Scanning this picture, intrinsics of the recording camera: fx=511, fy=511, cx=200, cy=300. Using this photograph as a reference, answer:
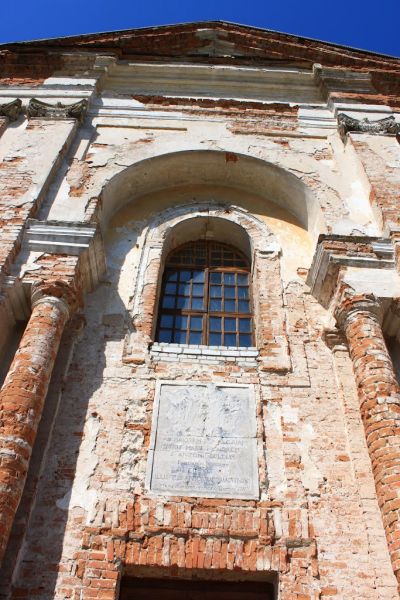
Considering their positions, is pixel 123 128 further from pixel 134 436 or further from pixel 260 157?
pixel 134 436

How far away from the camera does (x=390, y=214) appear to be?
754 centimetres

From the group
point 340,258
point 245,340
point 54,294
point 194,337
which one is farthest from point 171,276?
point 340,258

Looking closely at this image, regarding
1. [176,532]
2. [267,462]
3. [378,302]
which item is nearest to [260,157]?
[378,302]

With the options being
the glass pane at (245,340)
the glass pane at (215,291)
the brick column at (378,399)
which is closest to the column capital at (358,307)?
the brick column at (378,399)

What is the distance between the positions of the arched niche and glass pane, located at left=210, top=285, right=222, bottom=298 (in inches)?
73.3

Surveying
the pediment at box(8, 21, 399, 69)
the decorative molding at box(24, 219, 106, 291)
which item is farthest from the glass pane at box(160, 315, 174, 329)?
the pediment at box(8, 21, 399, 69)

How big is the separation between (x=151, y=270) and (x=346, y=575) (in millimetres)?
4704

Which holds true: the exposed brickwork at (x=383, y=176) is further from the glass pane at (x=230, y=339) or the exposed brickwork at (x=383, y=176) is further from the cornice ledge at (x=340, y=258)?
the glass pane at (x=230, y=339)

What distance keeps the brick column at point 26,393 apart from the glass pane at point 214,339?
2054 mm

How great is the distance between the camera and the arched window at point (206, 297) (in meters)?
7.38

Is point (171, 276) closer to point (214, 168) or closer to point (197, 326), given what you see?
point (197, 326)

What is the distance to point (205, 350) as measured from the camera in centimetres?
668

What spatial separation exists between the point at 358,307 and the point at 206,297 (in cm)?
240

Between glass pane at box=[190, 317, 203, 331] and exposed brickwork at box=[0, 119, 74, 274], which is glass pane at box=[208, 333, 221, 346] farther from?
exposed brickwork at box=[0, 119, 74, 274]
